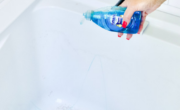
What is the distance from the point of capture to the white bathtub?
76cm

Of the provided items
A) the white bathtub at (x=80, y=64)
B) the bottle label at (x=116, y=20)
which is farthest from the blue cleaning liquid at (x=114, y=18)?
the white bathtub at (x=80, y=64)

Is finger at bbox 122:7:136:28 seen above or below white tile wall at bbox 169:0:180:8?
below

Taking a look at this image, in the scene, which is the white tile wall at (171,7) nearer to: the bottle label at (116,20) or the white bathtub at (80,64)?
the white bathtub at (80,64)

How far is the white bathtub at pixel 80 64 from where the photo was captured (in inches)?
29.8

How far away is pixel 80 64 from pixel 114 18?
1.17 feet

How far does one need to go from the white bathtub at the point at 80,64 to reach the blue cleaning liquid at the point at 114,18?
112mm

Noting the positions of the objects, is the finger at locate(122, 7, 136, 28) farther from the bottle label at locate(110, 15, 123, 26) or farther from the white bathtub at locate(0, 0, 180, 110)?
the white bathtub at locate(0, 0, 180, 110)

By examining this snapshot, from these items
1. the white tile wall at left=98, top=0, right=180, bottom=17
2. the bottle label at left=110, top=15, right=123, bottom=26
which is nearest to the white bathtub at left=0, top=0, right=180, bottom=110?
the white tile wall at left=98, top=0, right=180, bottom=17

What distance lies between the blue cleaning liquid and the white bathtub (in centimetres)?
11

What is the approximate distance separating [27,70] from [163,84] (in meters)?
0.53

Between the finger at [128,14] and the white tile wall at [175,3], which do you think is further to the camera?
the white tile wall at [175,3]

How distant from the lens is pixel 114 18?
0.63 m

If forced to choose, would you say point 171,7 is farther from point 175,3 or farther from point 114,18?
point 114,18

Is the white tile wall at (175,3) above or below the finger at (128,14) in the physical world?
above
